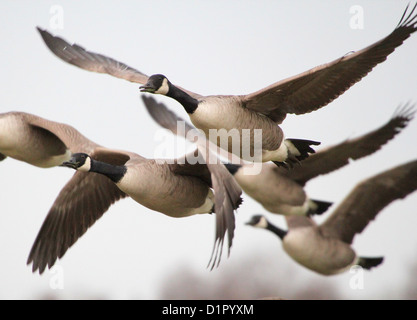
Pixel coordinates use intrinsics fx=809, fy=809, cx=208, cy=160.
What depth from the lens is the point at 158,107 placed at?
9.25 metres

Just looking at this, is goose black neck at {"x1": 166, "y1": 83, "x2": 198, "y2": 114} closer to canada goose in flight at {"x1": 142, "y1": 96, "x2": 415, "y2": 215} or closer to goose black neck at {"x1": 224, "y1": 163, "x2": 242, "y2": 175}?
canada goose in flight at {"x1": 142, "y1": 96, "x2": 415, "y2": 215}

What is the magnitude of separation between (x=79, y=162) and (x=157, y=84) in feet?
3.08

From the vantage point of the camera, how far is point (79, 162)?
6.88 metres

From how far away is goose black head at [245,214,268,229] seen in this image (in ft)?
41.6

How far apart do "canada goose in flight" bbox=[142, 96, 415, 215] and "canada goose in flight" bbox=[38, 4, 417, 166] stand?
72.7 inches

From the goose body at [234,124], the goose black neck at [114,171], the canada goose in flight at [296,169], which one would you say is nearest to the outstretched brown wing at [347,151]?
the canada goose in flight at [296,169]

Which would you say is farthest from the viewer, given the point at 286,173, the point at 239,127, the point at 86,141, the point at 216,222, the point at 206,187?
the point at 286,173

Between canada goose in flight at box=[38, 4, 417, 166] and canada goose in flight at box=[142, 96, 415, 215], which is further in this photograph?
canada goose in flight at box=[142, 96, 415, 215]

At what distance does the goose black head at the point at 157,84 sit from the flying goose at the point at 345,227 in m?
3.91

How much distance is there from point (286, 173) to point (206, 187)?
2675 mm

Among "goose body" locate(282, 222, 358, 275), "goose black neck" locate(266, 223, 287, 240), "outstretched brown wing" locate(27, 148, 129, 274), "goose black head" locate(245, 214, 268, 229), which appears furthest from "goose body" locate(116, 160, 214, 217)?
"goose black head" locate(245, 214, 268, 229)

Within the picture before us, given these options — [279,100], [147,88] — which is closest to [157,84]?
[147,88]
